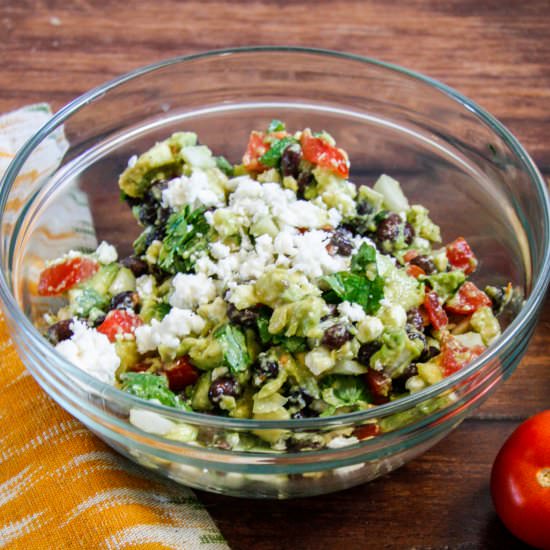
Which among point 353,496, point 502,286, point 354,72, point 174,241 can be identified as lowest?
point 353,496

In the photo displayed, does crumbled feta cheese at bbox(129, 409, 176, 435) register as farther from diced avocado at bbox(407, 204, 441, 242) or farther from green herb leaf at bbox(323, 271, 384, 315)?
diced avocado at bbox(407, 204, 441, 242)

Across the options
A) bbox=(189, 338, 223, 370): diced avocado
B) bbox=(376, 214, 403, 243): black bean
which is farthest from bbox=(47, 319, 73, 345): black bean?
bbox=(376, 214, 403, 243): black bean

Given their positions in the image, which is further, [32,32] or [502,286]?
[32,32]

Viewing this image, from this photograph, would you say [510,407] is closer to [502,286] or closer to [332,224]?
[502,286]

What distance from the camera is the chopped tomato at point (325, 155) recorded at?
233 centimetres

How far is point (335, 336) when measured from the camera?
1936 mm

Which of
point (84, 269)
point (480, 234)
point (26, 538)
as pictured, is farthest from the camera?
point (480, 234)

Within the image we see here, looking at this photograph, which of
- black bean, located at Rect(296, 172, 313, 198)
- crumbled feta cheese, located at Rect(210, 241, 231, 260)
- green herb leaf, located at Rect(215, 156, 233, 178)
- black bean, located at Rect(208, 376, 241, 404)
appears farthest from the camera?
green herb leaf, located at Rect(215, 156, 233, 178)

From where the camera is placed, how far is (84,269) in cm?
238

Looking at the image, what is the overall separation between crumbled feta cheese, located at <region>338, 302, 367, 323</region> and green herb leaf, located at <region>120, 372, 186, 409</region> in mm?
417

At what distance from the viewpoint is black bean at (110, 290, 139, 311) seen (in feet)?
7.20

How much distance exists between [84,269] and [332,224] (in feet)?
2.22

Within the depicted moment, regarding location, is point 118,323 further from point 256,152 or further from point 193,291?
point 256,152

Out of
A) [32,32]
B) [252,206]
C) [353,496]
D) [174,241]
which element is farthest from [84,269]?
[32,32]
